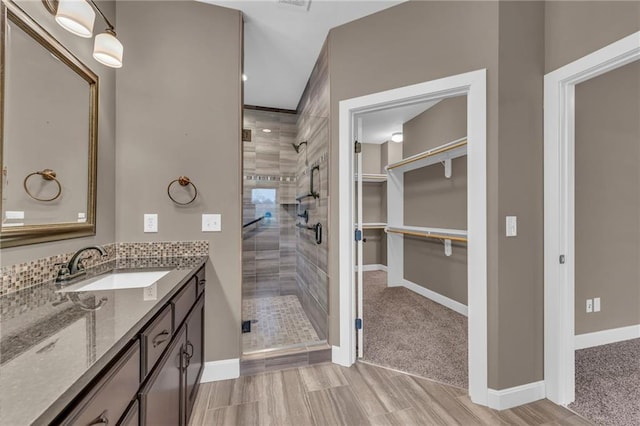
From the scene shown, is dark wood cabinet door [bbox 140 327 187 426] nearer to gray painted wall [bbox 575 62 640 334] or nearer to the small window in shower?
the small window in shower

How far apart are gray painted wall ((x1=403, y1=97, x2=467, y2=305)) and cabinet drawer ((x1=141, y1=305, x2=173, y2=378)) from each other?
3.09m

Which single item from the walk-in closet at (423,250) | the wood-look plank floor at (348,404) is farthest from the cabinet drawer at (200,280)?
the walk-in closet at (423,250)

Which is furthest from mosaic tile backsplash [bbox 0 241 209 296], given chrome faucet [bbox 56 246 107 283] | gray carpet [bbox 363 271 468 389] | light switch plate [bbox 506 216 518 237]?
light switch plate [bbox 506 216 518 237]

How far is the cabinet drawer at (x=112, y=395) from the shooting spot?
59 cm

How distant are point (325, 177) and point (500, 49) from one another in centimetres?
150

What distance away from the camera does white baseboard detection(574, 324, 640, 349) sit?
2.44 meters

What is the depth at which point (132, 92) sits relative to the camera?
76.1 inches

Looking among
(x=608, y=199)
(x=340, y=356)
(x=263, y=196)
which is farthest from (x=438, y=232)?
(x=263, y=196)

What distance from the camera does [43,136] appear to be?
1300mm

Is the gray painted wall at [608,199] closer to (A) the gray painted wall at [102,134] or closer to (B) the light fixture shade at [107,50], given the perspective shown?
(B) the light fixture shade at [107,50]

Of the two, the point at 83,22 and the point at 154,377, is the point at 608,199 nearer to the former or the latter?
the point at 154,377

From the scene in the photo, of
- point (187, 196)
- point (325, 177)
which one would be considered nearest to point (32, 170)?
point (187, 196)

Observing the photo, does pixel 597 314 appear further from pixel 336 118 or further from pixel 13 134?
pixel 13 134

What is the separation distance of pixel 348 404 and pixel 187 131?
87.1 inches
